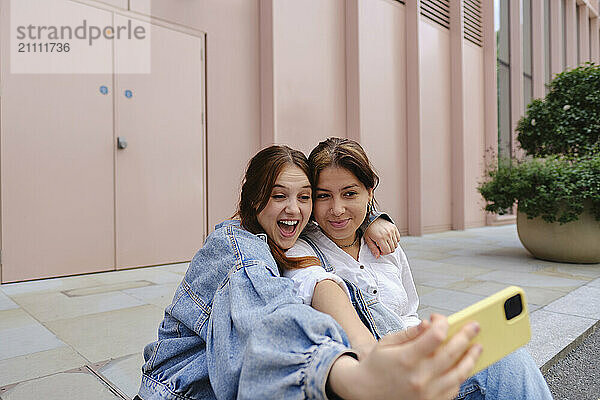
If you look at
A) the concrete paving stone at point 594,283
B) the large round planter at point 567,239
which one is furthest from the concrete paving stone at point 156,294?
the large round planter at point 567,239

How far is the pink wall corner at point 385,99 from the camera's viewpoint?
7594mm

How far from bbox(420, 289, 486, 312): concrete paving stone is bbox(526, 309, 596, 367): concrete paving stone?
0.48 metres

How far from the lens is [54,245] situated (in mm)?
4383

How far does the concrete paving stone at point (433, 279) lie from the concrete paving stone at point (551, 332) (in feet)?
3.39

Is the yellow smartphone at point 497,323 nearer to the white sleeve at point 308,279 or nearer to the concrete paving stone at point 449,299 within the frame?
the white sleeve at point 308,279

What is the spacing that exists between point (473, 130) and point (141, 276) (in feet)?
25.9

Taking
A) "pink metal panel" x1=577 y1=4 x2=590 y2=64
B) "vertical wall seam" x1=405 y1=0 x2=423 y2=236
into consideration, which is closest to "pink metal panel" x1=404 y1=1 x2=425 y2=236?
"vertical wall seam" x1=405 y1=0 x2=423 y2=236

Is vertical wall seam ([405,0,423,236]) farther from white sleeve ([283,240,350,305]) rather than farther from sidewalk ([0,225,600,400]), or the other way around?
white sleeve ([283,240,350,305])

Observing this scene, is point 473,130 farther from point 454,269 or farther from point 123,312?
point 123,312

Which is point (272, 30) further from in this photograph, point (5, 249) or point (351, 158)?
point (351, 158)

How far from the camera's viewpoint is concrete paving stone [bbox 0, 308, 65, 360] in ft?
8.11

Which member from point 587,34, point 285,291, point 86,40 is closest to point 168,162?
point 86,40

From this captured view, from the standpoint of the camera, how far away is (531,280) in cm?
434

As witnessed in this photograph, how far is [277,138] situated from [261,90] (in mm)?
647
